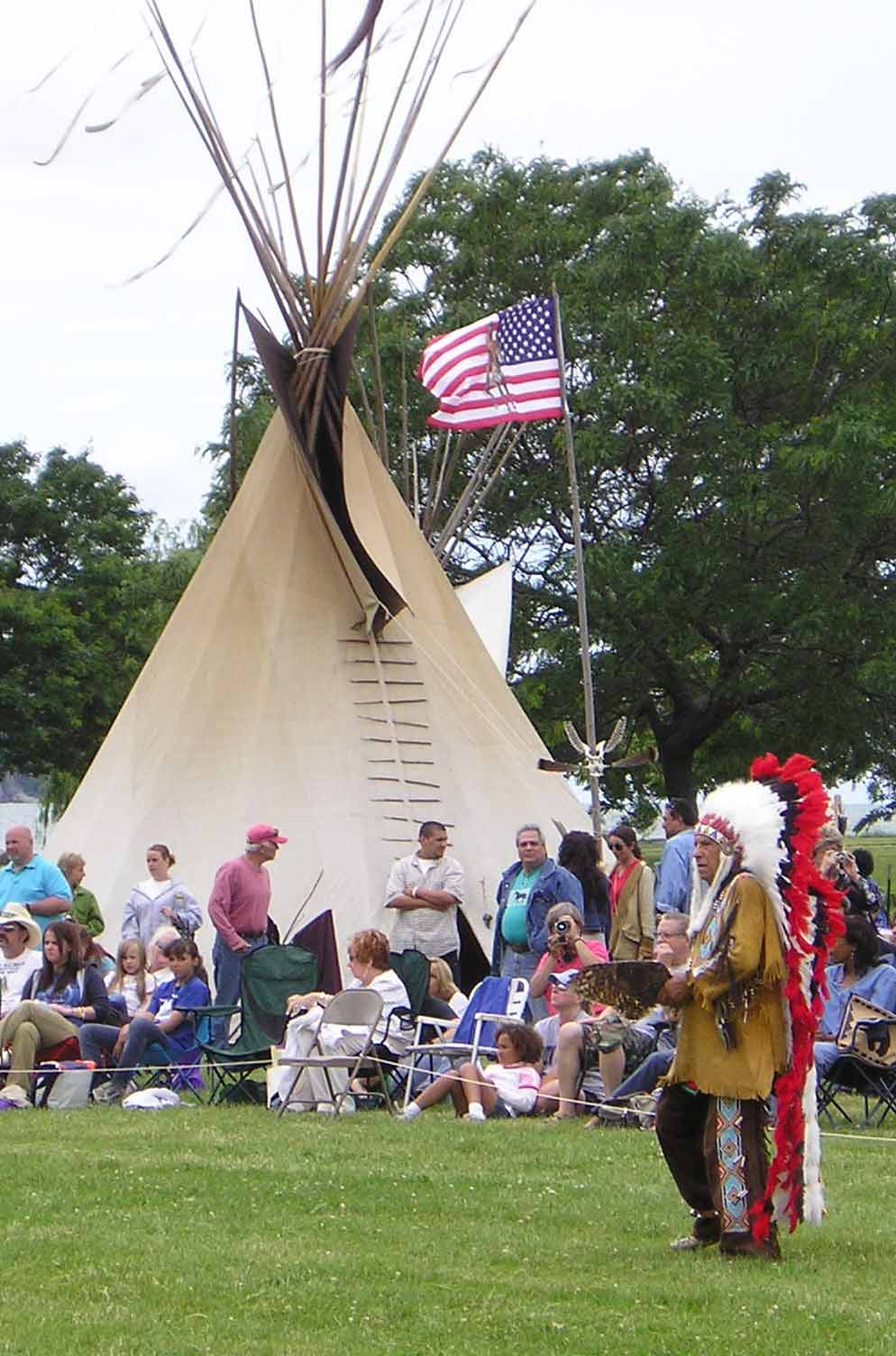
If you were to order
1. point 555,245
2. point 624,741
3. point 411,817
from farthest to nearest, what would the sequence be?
point 624,741
point 555,245
point 411,817

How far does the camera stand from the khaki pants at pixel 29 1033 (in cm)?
1062

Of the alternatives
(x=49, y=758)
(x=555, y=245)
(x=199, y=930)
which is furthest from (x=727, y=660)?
(x=199, y=930)

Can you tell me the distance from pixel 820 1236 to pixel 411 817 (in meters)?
7.69

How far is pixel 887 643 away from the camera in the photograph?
949 inches

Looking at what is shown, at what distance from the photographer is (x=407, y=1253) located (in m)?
6.14

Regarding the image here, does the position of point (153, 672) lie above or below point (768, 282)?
below

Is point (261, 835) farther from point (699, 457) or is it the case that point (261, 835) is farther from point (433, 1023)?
point (699, 457)

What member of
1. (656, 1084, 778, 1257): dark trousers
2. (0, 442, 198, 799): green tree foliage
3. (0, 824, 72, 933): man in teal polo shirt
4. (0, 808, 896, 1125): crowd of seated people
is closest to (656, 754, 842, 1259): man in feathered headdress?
A: (656, 1084, 778, 1257): dark trousers

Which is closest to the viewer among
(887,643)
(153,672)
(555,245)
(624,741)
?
(153,672)

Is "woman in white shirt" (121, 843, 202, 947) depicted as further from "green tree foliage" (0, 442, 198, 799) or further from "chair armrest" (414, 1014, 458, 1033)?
"green tree foliage" (0, 442, 198, 799)

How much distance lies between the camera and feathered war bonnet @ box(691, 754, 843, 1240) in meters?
6.30

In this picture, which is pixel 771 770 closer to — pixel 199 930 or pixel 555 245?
pixel 199 930

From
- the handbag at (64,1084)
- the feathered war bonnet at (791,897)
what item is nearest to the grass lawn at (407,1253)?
the feathered war bonnet at (791,897)

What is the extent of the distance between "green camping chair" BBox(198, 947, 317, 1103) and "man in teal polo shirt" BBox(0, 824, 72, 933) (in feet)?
4.09
